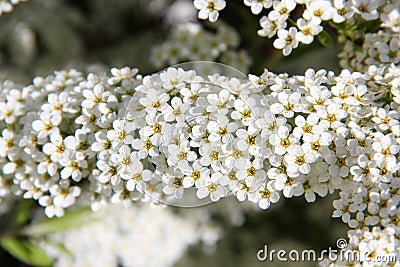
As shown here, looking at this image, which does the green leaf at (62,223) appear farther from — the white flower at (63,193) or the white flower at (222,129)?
the white flower at (222,129)

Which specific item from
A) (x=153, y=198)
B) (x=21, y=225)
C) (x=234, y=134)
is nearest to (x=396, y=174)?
(x=234, y=134)

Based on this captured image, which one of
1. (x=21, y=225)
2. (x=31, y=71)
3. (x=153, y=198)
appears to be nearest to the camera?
(x=153, y=198)

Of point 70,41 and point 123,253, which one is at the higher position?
point 70,41

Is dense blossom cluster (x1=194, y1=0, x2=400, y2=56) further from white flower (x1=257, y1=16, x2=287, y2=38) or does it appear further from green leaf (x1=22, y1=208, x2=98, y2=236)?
green leaf (x1=22, y1=208, x2=98, y2=236)

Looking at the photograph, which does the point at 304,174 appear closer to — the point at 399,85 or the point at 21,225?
the point at 399,85

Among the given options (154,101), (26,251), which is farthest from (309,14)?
(26,251)

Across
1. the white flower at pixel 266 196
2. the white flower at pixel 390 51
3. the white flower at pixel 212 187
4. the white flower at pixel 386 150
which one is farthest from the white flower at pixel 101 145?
the white flower at pixel 390 51

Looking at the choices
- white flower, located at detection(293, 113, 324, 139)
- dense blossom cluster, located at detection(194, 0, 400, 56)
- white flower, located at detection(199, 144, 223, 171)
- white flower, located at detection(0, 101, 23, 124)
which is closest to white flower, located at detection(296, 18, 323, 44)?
dense blossom cluster, located at detection(194, 0, 400, 56)

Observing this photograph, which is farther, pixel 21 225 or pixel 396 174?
pixel 21 225
